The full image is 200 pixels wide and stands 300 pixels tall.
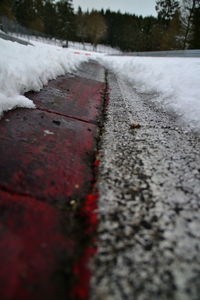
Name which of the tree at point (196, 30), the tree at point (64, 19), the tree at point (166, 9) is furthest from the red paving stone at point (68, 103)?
the tree at point (64, 19)

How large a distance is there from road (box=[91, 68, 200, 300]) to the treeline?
23.3 meters

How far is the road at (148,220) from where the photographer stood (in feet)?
1.16

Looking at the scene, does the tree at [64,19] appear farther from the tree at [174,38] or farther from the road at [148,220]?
the road at [148,220]

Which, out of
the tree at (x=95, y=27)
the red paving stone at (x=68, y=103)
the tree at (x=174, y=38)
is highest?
the tree at (x=95, y=27)

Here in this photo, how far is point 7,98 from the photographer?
3.15 feet

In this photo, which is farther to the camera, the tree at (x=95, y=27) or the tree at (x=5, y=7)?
the tree at (x=95, y=27)

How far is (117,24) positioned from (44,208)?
5665cm

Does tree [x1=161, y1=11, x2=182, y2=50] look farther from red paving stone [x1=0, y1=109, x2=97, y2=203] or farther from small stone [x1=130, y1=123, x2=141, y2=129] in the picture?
red paving stone [x1=0, y1=109, x2=97, y2=203]

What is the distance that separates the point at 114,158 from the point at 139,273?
0.43 metres

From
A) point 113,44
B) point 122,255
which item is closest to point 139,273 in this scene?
point 122,255

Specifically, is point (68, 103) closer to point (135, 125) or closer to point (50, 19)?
point (135, 125)

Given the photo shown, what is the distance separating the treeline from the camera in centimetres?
2016

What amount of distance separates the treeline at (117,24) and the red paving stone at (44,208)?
77.0 feet

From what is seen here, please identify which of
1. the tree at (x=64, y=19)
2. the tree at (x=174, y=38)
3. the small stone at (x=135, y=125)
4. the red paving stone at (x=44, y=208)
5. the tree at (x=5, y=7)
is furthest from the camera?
the tree at (x=64, y=19)
